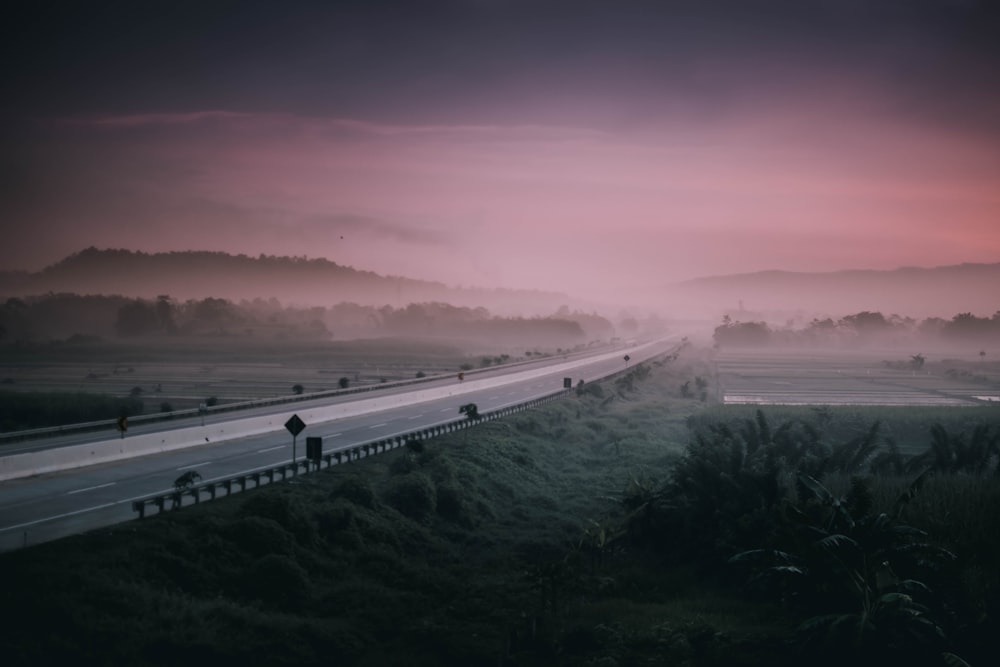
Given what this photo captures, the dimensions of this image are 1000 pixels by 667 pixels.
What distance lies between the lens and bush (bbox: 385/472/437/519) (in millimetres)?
30703

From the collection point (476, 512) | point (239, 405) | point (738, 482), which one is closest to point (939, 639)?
point (738, 482)

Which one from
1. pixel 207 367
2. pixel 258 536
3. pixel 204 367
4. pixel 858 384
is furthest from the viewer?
pixel 204 367

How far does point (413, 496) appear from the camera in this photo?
102ft

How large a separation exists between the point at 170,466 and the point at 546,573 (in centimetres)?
1707

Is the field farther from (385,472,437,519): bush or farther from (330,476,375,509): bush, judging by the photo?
(330,476,375,509): bush

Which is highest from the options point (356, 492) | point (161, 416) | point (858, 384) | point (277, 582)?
point (161, 416)

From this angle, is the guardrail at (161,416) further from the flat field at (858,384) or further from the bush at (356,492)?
the flat field at (858,384)

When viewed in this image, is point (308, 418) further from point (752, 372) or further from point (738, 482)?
point (752, 372)

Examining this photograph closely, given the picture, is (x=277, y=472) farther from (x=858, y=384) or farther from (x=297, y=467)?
(x=858, y=384)

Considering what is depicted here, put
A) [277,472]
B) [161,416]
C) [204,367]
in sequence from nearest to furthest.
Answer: [277,472] → [161,416] → [204,367]

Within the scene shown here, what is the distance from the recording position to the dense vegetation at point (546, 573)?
16812 mm

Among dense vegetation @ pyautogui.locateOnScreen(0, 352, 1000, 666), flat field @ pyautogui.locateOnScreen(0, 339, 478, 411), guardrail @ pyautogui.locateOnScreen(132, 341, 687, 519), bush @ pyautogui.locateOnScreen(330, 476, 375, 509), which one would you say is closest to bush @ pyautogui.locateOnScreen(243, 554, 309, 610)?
dense vegetation @ pyautogui.locateOnScreen(0, 352, 1000, 666)

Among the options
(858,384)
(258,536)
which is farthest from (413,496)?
(858,384)

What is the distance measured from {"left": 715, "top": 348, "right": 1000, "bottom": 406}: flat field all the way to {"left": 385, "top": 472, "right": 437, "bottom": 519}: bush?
144 ft
